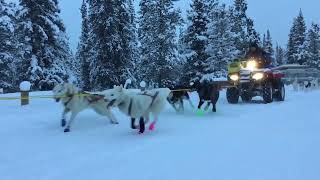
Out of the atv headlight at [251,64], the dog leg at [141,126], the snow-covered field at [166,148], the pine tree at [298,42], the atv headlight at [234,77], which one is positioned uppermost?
the pine tree at [298,42]

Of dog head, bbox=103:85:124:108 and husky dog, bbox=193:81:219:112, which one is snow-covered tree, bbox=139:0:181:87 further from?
dog head, bbox=103:85:124:108

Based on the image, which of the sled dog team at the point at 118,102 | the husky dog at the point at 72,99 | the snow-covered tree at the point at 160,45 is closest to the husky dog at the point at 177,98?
the sled dog team at the point at 118,102

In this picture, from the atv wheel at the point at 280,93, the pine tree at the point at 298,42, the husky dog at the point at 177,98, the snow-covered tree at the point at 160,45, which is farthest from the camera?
the pine tree at the point at 298,42

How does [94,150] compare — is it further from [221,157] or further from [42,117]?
[42,117]

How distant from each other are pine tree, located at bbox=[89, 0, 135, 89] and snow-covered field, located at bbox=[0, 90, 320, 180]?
1928 cm

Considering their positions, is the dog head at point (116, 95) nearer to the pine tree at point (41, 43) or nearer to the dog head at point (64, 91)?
the dog head at point (64, 91)

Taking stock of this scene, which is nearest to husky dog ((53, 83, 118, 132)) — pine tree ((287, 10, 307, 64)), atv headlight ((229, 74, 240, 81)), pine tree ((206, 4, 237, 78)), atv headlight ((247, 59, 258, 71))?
atv headlight ((229, 74, 240, 81))

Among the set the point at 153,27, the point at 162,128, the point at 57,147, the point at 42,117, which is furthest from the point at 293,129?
the point at 153,27

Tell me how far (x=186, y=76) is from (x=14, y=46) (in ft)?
50.3

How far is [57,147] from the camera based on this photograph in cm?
880

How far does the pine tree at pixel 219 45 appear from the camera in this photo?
4133 centimetres

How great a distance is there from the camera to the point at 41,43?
29.8 meters

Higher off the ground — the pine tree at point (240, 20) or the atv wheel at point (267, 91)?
the pine tree at point (240, 20)

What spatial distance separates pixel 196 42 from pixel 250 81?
23.5m
